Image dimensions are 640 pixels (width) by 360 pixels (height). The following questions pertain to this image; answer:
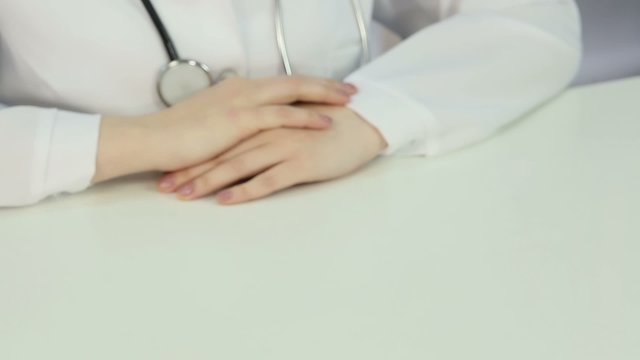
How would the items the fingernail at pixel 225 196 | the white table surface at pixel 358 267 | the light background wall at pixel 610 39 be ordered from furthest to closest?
the light background wall at pixel 610 39, the fingernail at pixel 225 196, the white table surface at pixel 358 267

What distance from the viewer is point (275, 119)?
70 cm

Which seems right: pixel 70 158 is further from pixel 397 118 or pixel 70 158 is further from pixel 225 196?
pixel 397 118

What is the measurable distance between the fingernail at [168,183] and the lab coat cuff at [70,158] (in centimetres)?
6

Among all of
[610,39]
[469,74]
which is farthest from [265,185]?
[610,39]

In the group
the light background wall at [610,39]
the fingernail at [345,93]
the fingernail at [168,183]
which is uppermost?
the fingernail at [345,93]

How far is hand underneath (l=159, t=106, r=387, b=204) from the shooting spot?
664 millimetres

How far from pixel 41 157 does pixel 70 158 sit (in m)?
0.02

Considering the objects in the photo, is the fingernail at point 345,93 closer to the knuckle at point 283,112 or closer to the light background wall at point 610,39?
the knuckle at point 283,112

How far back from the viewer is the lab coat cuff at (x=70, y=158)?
66 centimetres

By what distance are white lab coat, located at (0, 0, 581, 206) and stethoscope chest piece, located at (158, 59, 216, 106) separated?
0.01m

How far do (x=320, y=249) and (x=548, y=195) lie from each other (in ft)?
0.62

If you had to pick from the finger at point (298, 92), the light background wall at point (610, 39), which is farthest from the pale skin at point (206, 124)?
the light background wall at point (610, 39)

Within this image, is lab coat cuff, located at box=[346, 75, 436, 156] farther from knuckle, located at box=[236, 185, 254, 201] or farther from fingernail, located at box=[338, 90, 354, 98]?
knuckle, located at box=[236, 185, 254, 201]

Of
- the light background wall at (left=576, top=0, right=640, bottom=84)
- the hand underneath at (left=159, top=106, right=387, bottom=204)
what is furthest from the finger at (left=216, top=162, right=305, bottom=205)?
the light background wall at (left=576, top=0, right=640, bottom=84)
